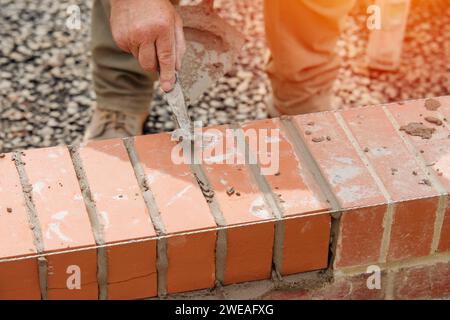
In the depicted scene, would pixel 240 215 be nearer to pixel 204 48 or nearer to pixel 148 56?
pixel 148 56

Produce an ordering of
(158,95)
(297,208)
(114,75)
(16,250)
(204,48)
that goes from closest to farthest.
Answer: (16,250)
(297,208)
(204,48)
(114,75)
(158,95)

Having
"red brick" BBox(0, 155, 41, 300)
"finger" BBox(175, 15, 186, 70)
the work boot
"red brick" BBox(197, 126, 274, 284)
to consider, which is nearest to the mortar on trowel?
"finger" BBox(175, 15, 186, 70)

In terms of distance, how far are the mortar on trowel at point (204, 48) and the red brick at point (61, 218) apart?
0.34 metres

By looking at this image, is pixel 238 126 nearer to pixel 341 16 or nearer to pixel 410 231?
pixel 410 231

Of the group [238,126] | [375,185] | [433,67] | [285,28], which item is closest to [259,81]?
[285,28]

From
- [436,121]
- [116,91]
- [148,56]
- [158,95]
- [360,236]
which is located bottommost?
[158,95]

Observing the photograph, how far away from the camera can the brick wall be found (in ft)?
4.93

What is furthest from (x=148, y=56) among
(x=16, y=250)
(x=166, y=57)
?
(x=16, y=250)

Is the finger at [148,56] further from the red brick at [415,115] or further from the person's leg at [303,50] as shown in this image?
the person's leg at [303,50]

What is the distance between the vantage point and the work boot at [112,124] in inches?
101

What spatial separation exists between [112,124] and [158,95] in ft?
0.97

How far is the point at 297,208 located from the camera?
156cm

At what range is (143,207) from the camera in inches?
61.1

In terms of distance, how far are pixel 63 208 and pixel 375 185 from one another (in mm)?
603
